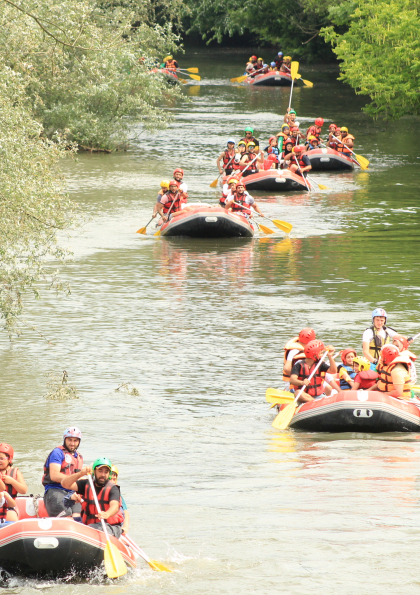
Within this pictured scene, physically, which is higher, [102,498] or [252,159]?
[252,159]

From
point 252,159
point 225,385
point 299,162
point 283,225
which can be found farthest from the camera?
point 299,162

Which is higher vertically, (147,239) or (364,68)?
(364,68)

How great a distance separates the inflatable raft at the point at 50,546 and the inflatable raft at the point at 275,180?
20.1 m

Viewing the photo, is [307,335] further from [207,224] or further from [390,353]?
[207,224]

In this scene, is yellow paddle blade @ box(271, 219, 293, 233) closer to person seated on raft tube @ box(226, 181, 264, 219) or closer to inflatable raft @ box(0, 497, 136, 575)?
person seated on raft tube @ box(226, 181, 264, 219)

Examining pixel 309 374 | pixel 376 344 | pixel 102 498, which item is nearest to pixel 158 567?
pixel 102 498

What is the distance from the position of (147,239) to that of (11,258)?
9.05m

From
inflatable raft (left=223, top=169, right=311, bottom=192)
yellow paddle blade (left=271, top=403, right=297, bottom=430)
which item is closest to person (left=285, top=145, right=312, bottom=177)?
inflatable raft (left=223, top=169, right=311, bottom=192)

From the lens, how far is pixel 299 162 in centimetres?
2841

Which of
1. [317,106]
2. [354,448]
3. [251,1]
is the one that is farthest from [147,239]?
[251,1]

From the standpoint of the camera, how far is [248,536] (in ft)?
28.5

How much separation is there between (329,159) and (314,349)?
759 inches

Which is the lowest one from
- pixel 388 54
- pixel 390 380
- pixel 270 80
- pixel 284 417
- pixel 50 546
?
pixel 284 417

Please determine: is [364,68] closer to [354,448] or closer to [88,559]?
[354,448]
